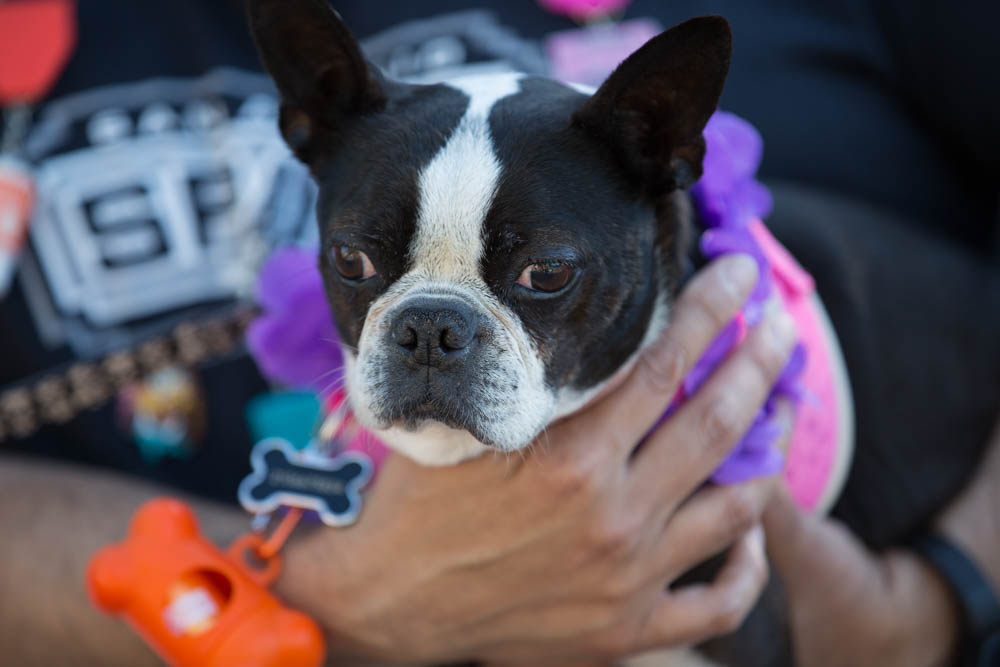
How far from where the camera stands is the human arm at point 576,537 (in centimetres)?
130

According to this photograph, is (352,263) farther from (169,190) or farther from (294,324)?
(169,190)

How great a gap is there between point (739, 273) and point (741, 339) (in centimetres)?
15

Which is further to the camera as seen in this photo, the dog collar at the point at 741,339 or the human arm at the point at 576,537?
the dog collar at the point at 741,339

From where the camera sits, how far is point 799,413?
1590 millimetres

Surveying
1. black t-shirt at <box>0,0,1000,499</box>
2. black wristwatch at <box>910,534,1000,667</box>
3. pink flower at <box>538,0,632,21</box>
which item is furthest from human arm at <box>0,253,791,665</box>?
pink flower at <box>538,0,632,21</box>

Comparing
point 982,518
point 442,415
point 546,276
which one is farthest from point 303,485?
point 982,518

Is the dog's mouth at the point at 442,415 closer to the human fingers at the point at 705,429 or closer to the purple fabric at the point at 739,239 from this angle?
the human fingers at the point at 705,429

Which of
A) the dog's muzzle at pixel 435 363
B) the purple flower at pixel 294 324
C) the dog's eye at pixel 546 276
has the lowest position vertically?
the purple flower at pixel 294 324

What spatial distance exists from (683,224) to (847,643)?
919mm

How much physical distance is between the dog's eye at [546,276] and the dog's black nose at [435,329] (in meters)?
0.09

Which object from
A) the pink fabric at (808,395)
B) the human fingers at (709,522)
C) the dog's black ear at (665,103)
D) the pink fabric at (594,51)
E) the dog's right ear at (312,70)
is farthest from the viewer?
the pink fabric at (594,51)

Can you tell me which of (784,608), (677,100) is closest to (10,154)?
(677,100)

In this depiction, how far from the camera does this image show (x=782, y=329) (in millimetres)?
1453

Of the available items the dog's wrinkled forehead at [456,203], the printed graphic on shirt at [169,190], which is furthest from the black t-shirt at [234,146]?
the dog's wrinkled forehead at [456,203]
